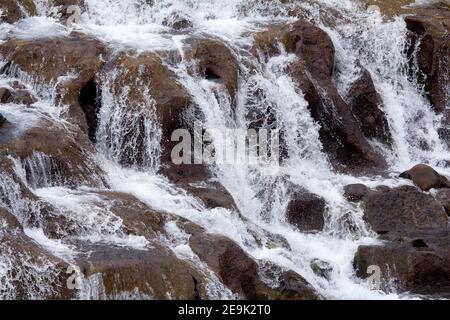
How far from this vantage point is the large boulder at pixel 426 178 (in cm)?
1279

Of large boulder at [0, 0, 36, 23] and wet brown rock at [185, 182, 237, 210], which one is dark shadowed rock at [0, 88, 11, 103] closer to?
large boulder at [0, 0, 36, 23]

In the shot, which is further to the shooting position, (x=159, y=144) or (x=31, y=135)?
(x=159, y=144)

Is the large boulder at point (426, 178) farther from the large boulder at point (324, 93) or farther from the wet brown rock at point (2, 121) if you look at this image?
the wet brown rock at point (2, 121)

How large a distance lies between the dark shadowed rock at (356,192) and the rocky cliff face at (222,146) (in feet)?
0.08

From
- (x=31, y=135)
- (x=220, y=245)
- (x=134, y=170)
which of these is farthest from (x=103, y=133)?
(x=220, y=245)

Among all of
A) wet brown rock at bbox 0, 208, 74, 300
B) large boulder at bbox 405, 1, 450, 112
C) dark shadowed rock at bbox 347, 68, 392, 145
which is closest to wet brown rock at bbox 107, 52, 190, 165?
dark shadowed rock at bbox 347, 68, 392, 145

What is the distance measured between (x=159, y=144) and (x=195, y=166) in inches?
25.6

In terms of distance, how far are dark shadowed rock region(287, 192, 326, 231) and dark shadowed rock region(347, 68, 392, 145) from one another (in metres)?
2.93

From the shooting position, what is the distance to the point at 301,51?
48.8ft

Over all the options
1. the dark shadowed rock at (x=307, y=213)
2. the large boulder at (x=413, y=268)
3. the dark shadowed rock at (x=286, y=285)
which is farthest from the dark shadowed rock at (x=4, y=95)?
the large boulder at (x=413, y=268)

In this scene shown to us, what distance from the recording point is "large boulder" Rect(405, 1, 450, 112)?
52.9 ft
